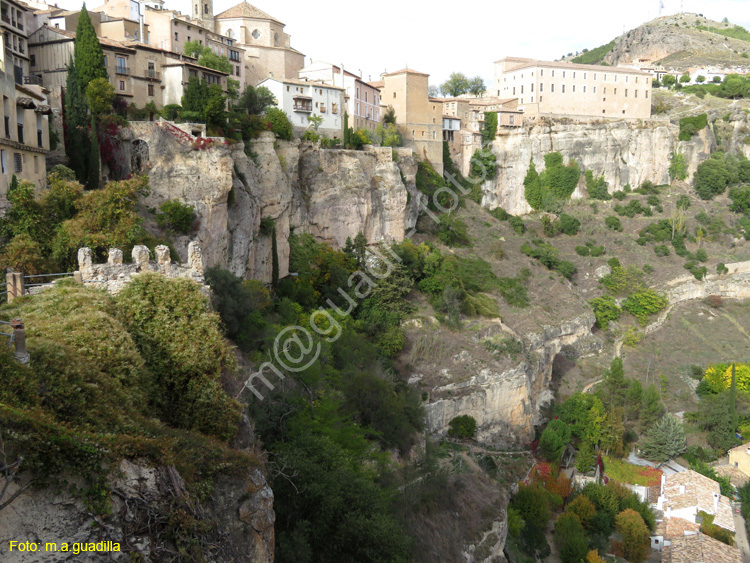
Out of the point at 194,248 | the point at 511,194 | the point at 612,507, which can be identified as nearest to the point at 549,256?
the point at 511,194

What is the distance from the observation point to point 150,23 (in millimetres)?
38656

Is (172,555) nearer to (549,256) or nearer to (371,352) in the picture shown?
(371,352)

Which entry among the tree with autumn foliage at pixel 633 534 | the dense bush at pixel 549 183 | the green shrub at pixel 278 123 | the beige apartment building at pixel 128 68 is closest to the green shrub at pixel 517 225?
the dense bush at pixel 549 183

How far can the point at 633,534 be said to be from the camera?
30.0m

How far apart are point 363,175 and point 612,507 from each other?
76.5 feet

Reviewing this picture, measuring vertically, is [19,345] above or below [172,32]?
below

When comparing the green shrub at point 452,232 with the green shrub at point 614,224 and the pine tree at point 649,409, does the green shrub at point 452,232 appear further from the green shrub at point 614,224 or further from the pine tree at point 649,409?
the pine tree at point 649,409

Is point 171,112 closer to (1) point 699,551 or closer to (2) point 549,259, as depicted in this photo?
(1) point 699,551

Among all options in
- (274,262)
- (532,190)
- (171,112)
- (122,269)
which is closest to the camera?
(122,269)

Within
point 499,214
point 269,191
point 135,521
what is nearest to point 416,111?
point 499,214

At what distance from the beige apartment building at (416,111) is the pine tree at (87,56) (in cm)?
2685

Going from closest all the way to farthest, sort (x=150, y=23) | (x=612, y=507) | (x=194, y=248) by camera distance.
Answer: (x=194, y=248) → (x=612, y=507) → (x=150, y=23)

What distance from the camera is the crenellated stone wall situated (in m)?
14.2

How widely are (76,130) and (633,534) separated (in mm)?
29875
